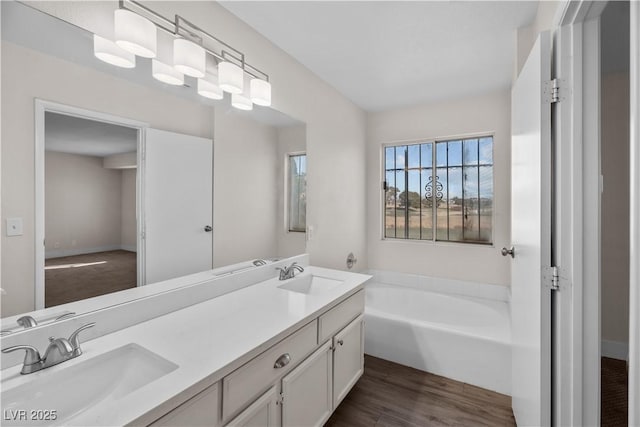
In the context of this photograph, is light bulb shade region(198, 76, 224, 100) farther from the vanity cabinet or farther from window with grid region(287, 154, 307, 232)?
the vanity cabinet

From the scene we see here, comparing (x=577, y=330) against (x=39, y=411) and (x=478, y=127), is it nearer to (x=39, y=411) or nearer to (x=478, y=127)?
(x=39, y=411)

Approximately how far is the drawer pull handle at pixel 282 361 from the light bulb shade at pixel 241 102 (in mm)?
1386

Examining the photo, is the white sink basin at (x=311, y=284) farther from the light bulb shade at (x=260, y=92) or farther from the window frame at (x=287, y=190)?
the light bulb shade at (x=260, y=92)

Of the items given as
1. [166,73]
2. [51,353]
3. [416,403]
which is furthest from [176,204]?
[416,403]

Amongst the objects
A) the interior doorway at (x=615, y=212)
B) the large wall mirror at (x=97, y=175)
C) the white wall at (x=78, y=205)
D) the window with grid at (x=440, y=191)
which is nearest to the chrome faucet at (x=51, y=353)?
the large wall mirror at (x=97, y=175)

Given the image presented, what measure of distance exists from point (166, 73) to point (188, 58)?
0.50ft

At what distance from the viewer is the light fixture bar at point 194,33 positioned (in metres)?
1.33

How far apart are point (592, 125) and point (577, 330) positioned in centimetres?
80

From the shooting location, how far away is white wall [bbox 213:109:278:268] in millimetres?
1674

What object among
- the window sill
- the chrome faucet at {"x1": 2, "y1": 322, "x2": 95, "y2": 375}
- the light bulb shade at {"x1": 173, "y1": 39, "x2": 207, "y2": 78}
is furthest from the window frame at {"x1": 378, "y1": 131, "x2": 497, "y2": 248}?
the chrome faucet at {"x1": 2, "y1": 322, "x2": 95, "y2": 375}

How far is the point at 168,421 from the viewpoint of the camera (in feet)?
2.63

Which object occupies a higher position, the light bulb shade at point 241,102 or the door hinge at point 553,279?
the light bulb shade at point 241,102

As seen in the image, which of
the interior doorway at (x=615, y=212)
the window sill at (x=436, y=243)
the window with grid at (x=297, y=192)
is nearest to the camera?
the window with grid at (x=297, y=192)

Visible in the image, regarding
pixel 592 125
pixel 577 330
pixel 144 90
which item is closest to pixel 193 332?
pixel 144 90
